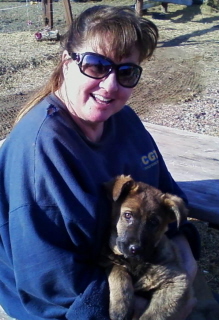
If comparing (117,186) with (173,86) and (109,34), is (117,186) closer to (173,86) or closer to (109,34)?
(109,34)

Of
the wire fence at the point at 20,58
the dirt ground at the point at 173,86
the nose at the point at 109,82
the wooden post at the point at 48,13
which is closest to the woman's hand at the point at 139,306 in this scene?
the nose at the point at 109,82

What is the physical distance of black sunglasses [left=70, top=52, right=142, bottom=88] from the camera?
87.0 inches

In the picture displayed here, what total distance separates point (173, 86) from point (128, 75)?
7.18 meters

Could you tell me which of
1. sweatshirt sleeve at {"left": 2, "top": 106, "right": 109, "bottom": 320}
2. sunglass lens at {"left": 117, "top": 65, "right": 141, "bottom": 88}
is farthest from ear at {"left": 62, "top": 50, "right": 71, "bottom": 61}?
sweatshirt sleeve at {"left": 2, "top": 106, "right": 109, "bottom": 320}

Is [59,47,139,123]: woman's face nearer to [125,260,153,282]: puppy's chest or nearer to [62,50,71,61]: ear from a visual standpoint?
[62,50,71,61]: ear

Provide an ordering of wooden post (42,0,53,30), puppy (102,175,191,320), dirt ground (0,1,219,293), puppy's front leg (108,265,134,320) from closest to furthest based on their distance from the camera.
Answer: puppy's front leg (108,265,134,320)
puppy (102,175,191,320)
dirt ground (0,1,219,293)
wooden post (42,0,53,30)

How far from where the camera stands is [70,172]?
6.82 feet

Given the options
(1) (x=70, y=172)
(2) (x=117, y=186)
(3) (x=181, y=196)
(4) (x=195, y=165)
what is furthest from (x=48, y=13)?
(1) (x=70, y=172)

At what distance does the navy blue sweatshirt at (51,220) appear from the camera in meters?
1.99

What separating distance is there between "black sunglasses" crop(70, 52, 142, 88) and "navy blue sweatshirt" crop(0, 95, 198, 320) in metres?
0.22

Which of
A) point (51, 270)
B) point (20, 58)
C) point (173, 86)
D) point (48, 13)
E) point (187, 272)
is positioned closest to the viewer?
point (51, 270)

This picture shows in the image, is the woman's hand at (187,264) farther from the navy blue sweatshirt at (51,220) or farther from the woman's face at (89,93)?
the woman's face at (89,93)

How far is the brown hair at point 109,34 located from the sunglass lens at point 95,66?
0.19 ft

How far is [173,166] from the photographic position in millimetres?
3477
